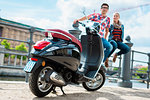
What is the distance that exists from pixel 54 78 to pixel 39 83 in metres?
0.27

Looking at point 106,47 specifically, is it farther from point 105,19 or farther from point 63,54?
point 63,54

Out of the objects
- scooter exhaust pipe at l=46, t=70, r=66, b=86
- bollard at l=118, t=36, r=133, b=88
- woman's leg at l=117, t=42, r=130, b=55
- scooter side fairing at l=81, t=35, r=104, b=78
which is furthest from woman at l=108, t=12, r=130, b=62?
scooter exhaust pipe at l=46, t=70, r=66, b=86

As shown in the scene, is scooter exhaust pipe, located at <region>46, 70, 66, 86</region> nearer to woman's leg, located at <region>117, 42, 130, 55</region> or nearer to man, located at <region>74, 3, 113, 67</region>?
man, located at <region>74, 3, 113, 67</region>

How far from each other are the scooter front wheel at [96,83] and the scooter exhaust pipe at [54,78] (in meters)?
1.06

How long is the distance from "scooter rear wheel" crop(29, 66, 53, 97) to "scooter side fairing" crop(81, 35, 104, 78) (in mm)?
972

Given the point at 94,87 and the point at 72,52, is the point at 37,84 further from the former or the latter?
the point at 94,87

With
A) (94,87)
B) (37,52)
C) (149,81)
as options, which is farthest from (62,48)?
(149,81)

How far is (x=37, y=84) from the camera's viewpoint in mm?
2732

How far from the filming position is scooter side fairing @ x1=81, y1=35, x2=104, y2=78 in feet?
12.2

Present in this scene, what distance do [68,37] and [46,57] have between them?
46 cm

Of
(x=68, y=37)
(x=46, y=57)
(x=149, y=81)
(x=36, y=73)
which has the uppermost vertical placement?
(x=68, y=37)

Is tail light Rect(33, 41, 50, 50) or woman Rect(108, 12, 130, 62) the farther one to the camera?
woman Rect(108, 12, 130, 62)

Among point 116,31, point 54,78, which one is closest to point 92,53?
point 116,31

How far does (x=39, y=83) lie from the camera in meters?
2.90
